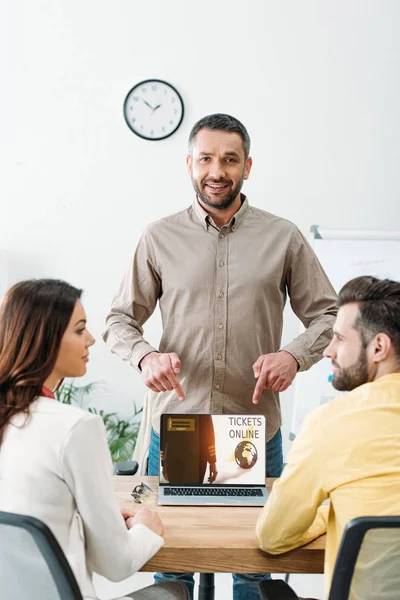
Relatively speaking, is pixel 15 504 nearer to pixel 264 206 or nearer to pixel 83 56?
pixel 264 206

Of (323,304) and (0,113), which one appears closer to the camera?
(323,304)

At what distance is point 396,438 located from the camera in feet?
4.66

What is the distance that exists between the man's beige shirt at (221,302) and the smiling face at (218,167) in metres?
0.09

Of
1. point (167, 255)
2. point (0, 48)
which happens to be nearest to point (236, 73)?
point (0, 48)

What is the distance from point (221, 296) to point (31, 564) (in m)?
1.17

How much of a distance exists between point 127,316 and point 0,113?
2.32 m

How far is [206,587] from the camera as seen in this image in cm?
209

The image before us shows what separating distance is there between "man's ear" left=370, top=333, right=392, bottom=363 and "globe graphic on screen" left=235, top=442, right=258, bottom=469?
1.97 feet

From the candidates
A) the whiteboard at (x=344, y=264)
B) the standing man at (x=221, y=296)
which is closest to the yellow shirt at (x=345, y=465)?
the standing man at (x=221, y=296)

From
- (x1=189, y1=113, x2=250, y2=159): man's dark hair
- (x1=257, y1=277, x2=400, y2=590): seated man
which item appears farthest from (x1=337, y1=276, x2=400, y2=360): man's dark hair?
(x1=189, y1=113, x2=250, y2=159): man's dark hair

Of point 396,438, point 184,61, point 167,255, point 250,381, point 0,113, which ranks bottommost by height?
point 250,381

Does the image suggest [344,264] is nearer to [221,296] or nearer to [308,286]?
[308,286]

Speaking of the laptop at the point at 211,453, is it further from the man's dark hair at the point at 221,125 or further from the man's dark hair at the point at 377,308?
the man's dark hair at the point at 221,125

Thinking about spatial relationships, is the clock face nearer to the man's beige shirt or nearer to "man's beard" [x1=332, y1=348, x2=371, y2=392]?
the man's beige shirt
